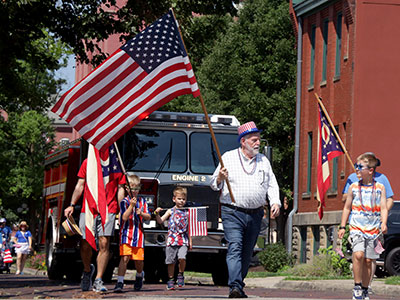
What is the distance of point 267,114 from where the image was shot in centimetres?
5000

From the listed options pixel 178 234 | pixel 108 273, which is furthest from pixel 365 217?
pixel 108 273

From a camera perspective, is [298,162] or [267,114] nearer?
[298,162]

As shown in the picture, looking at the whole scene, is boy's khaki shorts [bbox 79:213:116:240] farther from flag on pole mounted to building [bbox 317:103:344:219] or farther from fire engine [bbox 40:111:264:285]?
flag on pole mounted to building [bbox 317:103:344:219]

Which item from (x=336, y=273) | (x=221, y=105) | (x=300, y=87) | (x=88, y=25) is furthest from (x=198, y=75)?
(x=88, y=25)

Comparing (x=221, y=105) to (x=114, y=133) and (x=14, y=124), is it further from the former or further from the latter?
(x=114, y=133)

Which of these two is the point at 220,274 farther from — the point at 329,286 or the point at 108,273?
the point at 108,273

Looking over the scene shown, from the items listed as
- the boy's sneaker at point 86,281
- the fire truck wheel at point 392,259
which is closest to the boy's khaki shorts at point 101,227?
the boy's sneaker at point 86,281

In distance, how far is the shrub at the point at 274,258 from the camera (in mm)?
35594

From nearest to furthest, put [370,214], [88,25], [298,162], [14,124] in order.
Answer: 1. [370,214]
2. [88,25]
3. [298,162]
4. [14,124]

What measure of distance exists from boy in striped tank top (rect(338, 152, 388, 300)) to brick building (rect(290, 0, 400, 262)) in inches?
815

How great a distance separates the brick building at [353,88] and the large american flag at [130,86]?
69.8 feet

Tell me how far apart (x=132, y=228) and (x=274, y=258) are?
68.0ft

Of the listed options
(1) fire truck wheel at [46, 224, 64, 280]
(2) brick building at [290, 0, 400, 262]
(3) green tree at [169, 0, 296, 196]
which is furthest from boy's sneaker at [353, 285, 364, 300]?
(3) green tree at [169, 0, 296, 196]

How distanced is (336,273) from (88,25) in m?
9.71
